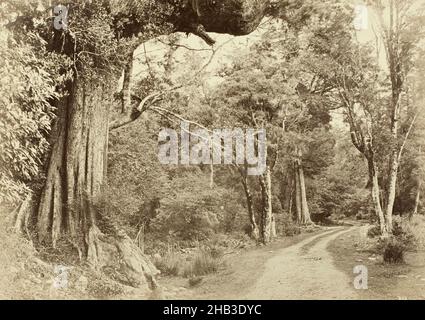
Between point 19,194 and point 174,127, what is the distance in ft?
9.22

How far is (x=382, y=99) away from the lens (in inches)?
335

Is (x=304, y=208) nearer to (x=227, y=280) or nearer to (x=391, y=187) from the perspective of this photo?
(x=391, y=187)

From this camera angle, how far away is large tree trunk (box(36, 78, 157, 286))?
678cm

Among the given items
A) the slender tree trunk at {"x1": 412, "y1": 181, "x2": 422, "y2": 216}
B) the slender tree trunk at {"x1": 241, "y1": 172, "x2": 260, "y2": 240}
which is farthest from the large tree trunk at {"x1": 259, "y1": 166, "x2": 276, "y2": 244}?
the slender tree trunk at {"x1": 412, "y1": 181, "x2": 422, "y2": 216}

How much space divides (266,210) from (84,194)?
3.98 meters

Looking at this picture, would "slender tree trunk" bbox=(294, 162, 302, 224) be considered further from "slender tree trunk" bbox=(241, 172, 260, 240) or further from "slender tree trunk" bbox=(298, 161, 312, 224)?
"slender tree trunk" bbox=(241, 172, 260, 240)

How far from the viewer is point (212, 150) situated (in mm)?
8312

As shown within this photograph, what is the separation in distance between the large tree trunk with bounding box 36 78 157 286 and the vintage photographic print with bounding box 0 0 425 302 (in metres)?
0.02

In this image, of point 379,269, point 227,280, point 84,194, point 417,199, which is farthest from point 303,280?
point 84,194

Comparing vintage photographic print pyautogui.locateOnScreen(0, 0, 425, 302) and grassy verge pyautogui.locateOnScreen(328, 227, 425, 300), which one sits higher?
vintage photographic print pyautogui.locateOnScreen(0, 0, 425, 302)

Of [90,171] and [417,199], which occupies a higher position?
[90,171]

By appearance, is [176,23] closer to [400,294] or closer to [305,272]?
[305,272]

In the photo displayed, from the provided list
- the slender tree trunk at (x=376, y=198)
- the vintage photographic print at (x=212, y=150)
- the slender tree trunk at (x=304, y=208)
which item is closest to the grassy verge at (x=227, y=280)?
the vintage photographic print at (x=212, y=150)

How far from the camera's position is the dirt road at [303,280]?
6324 millimetres
